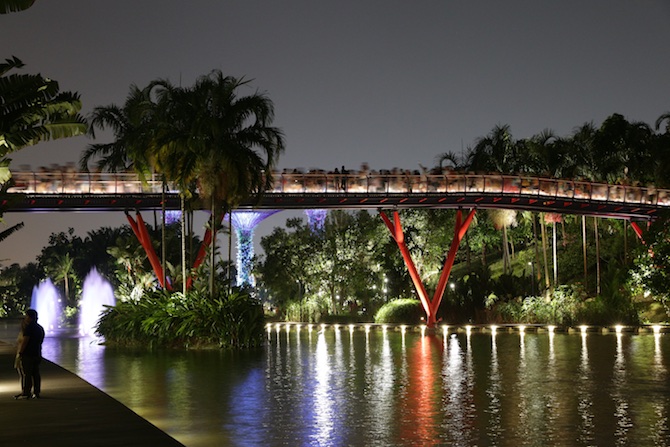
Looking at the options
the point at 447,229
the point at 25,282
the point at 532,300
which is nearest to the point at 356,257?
the point at 447,229

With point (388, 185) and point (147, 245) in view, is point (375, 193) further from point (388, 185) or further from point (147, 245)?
point (147, 245)

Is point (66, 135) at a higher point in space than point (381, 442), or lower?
higher

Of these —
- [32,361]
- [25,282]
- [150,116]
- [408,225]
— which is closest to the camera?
[32,361]

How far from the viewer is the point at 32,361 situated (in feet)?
60.3

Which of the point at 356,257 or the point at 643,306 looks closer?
the point at 643,306

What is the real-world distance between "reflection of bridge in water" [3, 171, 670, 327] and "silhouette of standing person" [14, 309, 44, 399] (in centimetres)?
2395

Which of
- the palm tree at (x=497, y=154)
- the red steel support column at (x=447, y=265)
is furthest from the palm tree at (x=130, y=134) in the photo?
the palm tree at (x=497, y=154)

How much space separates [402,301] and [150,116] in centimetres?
2217

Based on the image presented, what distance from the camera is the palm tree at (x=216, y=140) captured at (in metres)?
38.4

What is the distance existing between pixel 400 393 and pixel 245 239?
68.3 metres

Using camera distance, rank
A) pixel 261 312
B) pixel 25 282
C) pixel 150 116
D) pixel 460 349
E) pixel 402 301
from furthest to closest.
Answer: pixel 25 282
pixel 402 301
pixel 150 116
pixel 261 312
pixel 460 349

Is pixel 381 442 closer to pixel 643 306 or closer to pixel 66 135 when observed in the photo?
pixel 66 135

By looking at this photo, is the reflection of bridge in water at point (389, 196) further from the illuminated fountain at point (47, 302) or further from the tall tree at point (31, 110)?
the illuminated fountain at point (47, 302)

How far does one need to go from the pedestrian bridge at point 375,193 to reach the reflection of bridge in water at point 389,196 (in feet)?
0.15
